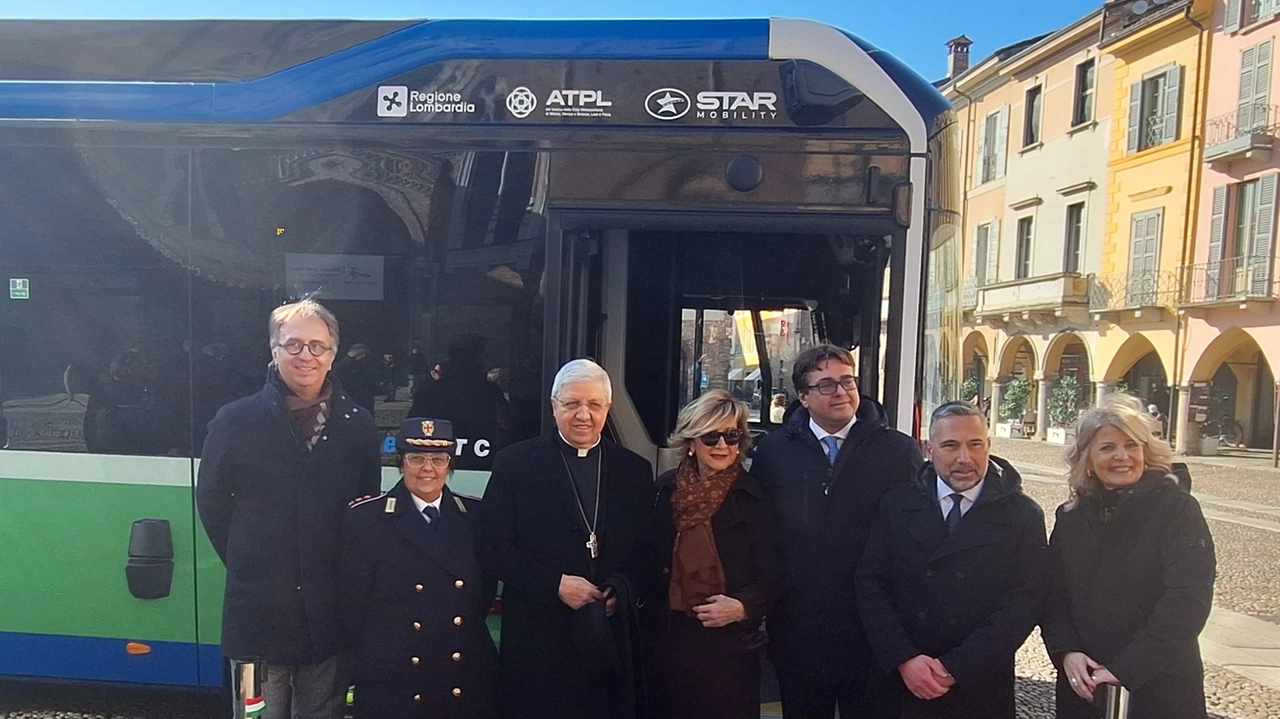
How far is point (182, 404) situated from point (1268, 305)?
2184 centimetres

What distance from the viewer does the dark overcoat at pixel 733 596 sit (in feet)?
8.59

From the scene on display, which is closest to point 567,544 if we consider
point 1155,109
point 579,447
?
point 579,447

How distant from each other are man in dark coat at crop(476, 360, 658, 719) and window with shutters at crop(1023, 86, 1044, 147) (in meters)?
26.0

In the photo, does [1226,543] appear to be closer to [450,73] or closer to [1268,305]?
[450,73]

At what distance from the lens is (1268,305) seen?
1870 centimetres

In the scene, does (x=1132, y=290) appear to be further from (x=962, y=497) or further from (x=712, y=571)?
(x=712, y=571)

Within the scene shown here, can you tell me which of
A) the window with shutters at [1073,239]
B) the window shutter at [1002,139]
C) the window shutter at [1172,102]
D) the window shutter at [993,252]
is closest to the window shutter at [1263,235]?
the window shutter at [1172,102]

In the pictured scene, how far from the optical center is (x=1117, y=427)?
2578 millimetres

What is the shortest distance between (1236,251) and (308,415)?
74.7ft

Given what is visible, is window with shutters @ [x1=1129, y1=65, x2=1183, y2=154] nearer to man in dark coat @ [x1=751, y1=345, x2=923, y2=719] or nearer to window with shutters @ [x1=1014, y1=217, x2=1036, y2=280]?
window with shutters @ [x1=1014, y1=217, x2=1036, y2=280]

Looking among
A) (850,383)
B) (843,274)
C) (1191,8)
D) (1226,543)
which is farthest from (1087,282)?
(850,383)

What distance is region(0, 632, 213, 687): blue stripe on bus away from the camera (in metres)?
3.46

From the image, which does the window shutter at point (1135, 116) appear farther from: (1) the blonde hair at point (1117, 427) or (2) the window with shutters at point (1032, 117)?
(1) the blonde hair at point (1117, 427)

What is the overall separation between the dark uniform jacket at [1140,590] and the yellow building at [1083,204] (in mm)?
19224
